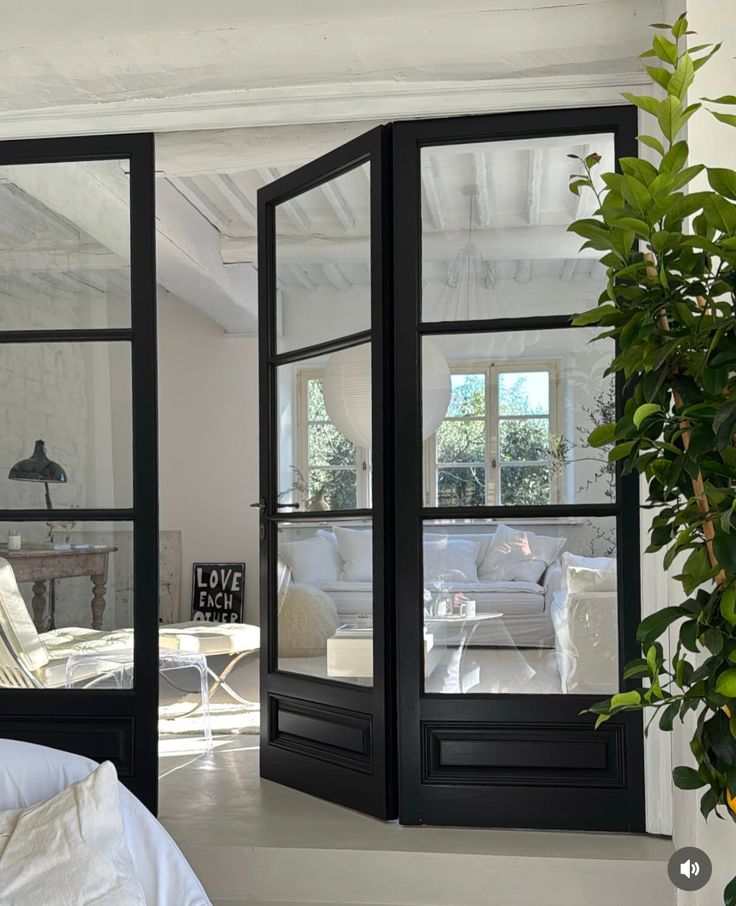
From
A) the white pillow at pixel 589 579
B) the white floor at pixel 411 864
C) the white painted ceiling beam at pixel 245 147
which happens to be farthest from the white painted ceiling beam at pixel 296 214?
the white floor at pixel 411 864

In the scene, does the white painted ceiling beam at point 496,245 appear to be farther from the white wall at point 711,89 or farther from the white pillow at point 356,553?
the white pillow at point 356,553

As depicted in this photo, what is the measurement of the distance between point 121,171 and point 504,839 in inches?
105

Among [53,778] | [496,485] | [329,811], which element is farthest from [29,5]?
[329,811]

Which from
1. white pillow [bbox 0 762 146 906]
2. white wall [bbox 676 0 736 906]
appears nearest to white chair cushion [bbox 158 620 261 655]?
white wall [bbox 676 0 736 906]

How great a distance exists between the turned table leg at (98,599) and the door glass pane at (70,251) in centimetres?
91

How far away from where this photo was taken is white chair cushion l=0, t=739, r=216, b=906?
204 centimetres

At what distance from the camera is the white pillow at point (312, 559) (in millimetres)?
3760

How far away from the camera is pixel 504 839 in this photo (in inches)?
129

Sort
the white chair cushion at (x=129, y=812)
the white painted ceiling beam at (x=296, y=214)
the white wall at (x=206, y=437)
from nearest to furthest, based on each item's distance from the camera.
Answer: the white chair cushion at (x=129, y=812)
the white painted ceiling beam at (x=296, y=214)
the white wall at (x=206, y=437)

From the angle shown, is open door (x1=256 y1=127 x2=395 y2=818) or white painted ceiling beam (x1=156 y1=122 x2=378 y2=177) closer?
open door (x1=256 y1=127 x2=395 y2=818)

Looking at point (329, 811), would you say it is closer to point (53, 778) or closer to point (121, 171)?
point (53, 778)

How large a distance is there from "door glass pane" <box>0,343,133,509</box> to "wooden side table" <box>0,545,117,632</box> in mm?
166

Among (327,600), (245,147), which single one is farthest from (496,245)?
(327,600)

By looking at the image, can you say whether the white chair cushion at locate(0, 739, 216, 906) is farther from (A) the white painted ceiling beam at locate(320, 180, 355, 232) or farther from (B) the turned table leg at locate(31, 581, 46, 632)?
(A) the white painted ceiling beam at locate(320, 180, 355, 232)
